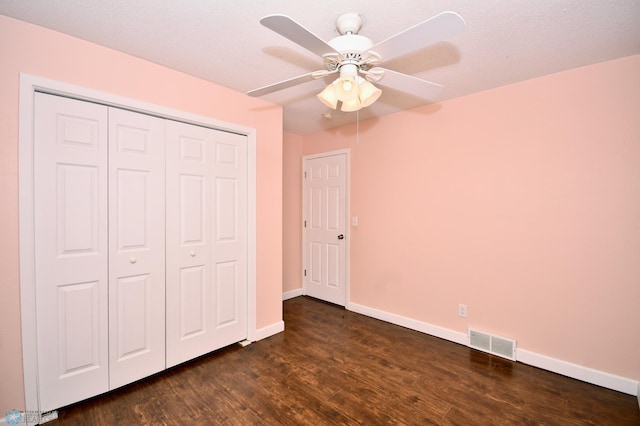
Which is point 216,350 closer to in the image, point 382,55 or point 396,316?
point 396,316

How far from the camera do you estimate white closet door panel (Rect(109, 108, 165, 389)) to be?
2.06 metres

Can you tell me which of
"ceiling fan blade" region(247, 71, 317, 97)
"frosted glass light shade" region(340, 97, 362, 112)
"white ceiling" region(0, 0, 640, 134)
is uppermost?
"white ceiling" region(0, 0, 640, 134)

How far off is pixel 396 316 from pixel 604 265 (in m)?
1.89

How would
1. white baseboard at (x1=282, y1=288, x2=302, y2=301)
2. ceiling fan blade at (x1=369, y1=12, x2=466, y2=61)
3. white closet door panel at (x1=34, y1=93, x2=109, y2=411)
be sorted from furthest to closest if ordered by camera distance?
1. white baseboard at (x1=282, y1=288, x2=302, y2=301)
2. white closet door panel at (x1=34, y1=93, x2=109, y2=411)
3. ceiling fan blade at (x1=369, y1=12, x2=466, y2=61)

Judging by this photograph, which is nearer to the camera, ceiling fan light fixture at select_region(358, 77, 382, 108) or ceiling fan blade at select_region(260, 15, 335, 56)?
ceiling fan blade at select_region(260, 15, 335, 56)

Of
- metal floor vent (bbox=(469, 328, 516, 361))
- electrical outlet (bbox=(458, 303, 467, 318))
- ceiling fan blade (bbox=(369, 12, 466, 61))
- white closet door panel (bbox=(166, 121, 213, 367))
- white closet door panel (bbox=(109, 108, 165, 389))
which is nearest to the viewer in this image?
ceiling fan blade (bbox=(369, 12, 466, 61))

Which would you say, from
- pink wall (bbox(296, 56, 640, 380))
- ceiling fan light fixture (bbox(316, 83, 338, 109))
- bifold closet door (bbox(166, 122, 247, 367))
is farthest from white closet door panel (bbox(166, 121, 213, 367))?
pink wall (bbox(296, 56, 640, 380))

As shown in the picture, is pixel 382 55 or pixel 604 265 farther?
pixel 604 265

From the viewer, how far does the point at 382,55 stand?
1473 millimetres

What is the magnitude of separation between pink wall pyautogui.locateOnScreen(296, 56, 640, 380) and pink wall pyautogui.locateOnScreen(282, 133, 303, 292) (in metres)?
1.31

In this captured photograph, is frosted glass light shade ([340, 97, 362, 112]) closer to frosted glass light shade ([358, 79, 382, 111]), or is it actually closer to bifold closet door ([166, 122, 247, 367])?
frosted glass light shade ([358, 79, 382, 111])

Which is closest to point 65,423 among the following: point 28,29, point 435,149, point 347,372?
point 347,372

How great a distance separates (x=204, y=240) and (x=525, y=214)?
9.28 ft

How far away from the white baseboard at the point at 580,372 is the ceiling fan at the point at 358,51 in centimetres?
236
